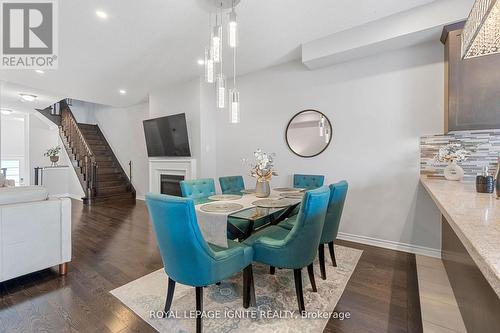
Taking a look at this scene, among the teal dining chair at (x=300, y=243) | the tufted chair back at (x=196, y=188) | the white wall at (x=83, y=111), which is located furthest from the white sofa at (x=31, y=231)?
the white wall at (x=83, y=111)

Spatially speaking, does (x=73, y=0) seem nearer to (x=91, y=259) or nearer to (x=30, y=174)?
(x=91, y=259)

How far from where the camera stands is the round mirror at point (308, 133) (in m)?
3.61

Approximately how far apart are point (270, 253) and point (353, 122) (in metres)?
2.48

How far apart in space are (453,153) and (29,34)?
5.31 m

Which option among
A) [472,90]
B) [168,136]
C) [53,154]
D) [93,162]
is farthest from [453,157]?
[53,154]

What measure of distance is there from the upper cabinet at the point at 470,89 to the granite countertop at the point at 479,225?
99cm

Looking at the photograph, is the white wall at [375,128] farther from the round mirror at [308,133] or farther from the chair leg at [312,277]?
the chair leg at [312,277]

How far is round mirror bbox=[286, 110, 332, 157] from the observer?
3.61 m

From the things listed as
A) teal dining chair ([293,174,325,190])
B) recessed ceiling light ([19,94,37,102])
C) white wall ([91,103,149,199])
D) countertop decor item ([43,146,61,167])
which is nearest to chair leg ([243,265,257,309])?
teal dining chair ([293,174,325,190])

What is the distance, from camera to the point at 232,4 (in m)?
2.36

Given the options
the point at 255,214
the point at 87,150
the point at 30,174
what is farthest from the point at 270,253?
the point at 30,174

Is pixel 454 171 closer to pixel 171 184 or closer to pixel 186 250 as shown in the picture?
pixel 186 250

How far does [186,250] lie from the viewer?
147cm

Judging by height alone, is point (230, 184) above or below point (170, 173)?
below
